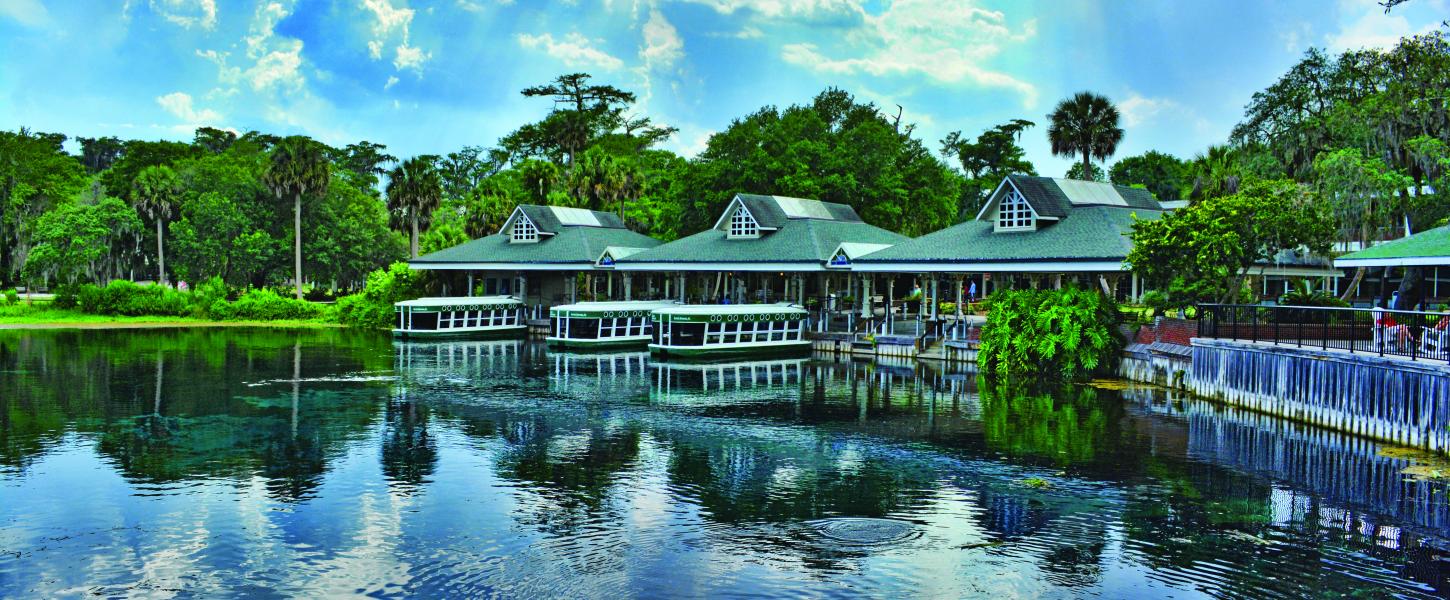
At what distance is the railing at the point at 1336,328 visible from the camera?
25.1 meters

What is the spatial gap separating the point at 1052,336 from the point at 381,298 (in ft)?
140

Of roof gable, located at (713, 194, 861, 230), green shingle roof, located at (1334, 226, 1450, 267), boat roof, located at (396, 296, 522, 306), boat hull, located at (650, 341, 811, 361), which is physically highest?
roof gable, located at (713, 194, 861, 230)

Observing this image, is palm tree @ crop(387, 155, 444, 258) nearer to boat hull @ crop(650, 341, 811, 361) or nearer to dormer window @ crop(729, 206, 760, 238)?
dormer window @ crop(729, 206, 760, 238)

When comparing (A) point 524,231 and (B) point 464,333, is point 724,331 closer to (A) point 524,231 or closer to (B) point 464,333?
(B) point 464,333

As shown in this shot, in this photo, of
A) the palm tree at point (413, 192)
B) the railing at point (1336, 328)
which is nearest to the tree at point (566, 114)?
the palm tree at point (413, 192)

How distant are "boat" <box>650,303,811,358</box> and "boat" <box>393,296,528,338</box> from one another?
40.7ft

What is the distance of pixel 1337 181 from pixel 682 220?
37.6 meters

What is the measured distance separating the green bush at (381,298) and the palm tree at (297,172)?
6709 mm

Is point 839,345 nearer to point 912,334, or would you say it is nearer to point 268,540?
point 912,334

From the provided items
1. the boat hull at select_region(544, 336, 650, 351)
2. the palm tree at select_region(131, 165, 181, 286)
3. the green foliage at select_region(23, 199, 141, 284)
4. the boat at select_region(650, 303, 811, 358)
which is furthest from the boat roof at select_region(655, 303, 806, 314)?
the green foliage at select_region(23, 199, 141, 284)

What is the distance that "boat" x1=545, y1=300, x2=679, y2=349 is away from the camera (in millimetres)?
52000

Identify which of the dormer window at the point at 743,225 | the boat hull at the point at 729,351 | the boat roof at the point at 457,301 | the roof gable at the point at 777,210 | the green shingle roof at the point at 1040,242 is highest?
the roof gable at the point at 777,210

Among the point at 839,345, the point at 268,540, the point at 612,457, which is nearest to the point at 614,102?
the point at 839,345

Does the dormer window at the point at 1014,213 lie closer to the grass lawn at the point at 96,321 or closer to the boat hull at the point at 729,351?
the boat hull at the point at 729,351
